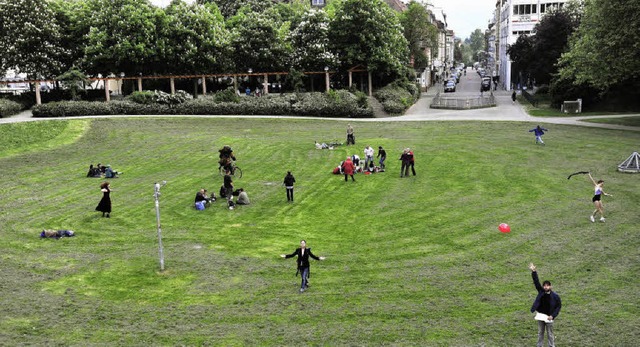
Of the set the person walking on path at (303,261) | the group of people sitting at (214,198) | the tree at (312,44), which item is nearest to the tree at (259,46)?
the tree at (312,44)

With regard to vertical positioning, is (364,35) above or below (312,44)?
above

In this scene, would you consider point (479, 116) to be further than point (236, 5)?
No

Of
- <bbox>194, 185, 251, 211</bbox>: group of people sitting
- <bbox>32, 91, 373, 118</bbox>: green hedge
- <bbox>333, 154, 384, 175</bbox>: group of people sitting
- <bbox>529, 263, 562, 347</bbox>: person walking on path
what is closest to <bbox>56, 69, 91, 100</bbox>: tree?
<bbox>32, 91, 373, 118</bbox>: green hedge

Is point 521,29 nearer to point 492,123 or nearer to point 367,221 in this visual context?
point 492,123

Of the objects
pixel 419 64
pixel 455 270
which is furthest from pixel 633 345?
pixel 419 64

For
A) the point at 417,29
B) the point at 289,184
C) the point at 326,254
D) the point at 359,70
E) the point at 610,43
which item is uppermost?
the point at 417,29

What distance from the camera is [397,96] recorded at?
6975cm

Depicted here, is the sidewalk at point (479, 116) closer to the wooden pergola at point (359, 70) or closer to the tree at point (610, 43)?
the tree at point (610, 43)

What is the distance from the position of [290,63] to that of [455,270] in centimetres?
5713

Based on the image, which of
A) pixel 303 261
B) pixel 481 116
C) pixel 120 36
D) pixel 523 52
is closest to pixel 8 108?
pixel 120 36

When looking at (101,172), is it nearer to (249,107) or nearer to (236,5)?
(249,107)

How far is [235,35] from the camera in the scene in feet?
228

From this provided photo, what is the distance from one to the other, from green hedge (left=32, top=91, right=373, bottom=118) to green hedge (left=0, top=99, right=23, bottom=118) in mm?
3029

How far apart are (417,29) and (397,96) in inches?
1267
